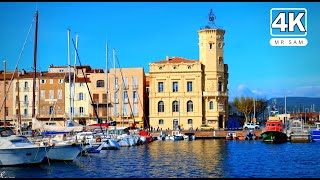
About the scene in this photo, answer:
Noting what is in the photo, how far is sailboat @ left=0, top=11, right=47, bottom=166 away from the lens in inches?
1332

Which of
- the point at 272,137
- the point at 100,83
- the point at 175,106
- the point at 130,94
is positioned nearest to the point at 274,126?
the point at 272,137

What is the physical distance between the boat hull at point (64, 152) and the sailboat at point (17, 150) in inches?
67.7

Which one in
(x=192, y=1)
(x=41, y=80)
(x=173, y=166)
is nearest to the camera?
(x=192, y=1)

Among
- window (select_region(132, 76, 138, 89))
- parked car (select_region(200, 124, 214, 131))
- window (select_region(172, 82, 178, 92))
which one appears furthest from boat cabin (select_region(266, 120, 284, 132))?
window (select_region(132, 76, 138, 89))

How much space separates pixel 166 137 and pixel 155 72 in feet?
48.3

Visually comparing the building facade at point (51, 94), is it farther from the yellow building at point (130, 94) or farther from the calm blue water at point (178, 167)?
the calm blue water at point (178, 167)

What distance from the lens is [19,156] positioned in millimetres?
34094

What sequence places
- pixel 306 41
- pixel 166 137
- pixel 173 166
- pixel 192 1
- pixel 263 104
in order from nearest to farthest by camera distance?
pixel 192 1, pixel 306 41, pixel 173 166, pixel 166 137, pixel 263 104

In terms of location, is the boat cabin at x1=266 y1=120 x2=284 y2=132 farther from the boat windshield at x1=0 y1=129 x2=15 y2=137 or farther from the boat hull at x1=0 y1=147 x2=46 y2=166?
the boat windshield at x1=0 y1=129 x2=15 y2=137

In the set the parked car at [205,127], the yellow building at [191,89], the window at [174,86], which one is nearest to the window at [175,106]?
the yellow building at [191,89]

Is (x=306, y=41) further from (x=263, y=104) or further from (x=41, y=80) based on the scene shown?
(x=263, y=104)

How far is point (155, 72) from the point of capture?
8575cm

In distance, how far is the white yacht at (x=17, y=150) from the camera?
33844mm

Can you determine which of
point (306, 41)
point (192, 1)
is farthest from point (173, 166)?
point (192, 1)
